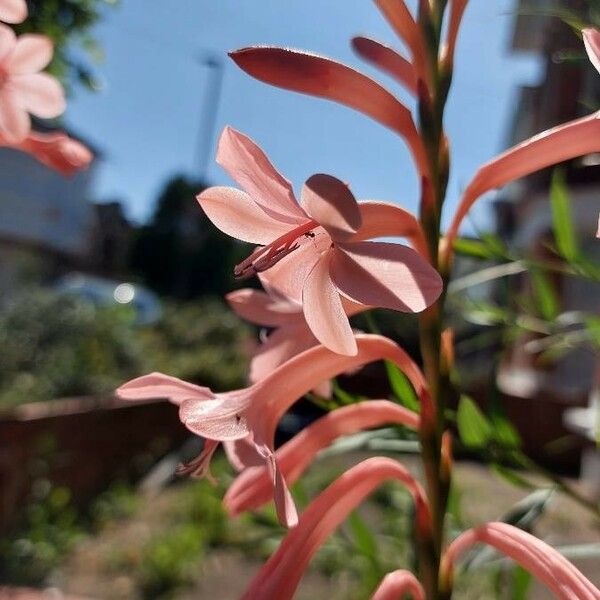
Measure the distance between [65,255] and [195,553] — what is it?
550 cm

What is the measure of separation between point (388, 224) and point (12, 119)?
0.80 ft

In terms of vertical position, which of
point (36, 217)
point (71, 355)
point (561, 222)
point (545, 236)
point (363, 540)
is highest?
point (561, 222)

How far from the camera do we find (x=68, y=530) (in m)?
3.26

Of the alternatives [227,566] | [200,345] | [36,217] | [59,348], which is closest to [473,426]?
[227,566]

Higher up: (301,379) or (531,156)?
(531,156)

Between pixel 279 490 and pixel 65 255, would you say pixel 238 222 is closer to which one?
pixel 279 490

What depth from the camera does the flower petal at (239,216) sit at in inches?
12.8

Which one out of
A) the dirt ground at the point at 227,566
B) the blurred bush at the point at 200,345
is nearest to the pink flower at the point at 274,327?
the dirt ground at the point at 227,566

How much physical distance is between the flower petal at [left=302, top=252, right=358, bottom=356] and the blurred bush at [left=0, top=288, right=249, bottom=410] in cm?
327

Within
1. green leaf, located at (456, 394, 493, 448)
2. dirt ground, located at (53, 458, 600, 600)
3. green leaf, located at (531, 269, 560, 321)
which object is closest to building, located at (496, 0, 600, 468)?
dirt ground, located at (53, 458, 600, 600)

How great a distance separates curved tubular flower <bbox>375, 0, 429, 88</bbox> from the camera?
14.4 inches

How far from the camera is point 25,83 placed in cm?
48

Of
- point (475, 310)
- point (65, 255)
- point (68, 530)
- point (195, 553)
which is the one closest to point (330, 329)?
point (475, 310)

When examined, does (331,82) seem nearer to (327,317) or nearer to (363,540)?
(327,317)
